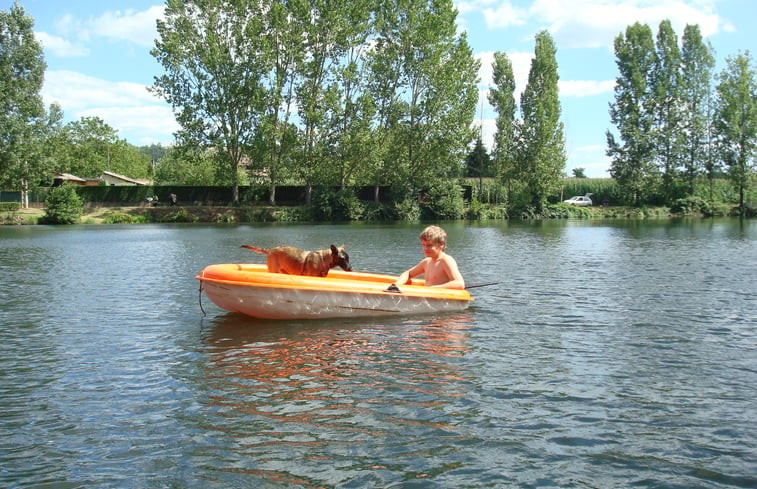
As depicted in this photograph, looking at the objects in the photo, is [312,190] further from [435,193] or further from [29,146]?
[29,146]

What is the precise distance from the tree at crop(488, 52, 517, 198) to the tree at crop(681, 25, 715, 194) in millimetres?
17858

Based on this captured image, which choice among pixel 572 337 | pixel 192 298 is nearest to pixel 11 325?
pixel 192 298

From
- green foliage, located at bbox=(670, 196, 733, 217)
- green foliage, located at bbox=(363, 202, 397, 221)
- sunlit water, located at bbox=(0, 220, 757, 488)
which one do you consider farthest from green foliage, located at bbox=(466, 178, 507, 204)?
sunlit water, located at bbox=(0, 220, 757, 488)

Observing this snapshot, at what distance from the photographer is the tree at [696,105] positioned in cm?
6569

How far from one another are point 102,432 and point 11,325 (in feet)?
21.0

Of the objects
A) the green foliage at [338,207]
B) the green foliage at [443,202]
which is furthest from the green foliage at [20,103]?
the green foliage at [443,202]

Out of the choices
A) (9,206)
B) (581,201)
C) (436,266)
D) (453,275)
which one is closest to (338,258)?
(436,266)

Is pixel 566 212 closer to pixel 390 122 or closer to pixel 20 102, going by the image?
pixel 390 122

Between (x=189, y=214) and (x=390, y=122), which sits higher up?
(x=390, y=122)

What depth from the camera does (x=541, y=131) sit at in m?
63.4

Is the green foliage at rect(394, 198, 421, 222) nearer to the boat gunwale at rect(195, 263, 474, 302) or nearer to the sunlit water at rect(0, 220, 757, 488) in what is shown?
the sunlit water at rect(0, 220, 757, 488)

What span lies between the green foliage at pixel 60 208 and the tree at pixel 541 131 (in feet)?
136

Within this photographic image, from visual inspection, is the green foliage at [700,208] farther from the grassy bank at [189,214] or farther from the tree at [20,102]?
the tree at [20,102]

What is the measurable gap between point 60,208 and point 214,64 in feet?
57.2
